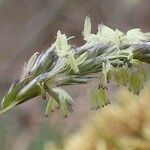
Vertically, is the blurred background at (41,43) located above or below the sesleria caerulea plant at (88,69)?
above

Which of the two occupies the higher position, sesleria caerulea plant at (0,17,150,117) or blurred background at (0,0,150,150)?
blurred background at (0,0,150,150)

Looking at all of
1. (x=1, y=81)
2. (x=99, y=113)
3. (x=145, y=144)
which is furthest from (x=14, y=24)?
(x=145, y=144)

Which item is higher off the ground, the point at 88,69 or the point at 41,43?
the point at 41,43

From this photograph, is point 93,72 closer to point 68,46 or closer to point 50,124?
point 68,46

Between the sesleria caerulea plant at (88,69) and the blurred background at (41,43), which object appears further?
the blurred background at (41,43)
